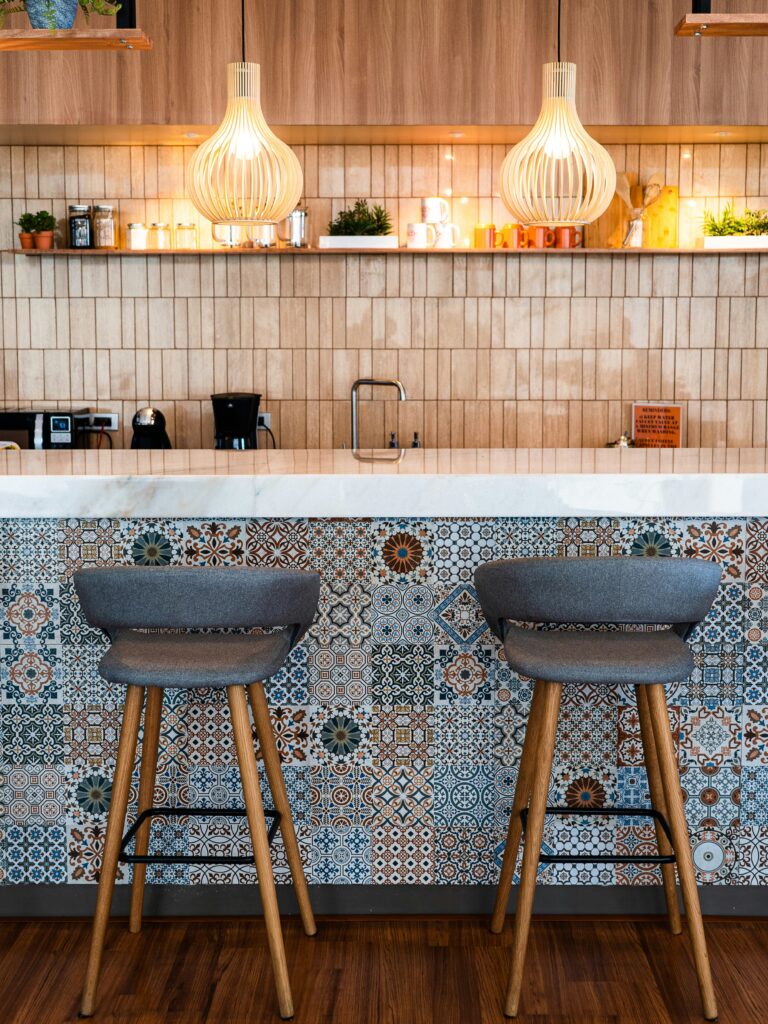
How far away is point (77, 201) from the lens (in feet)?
14.9

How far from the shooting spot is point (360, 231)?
4375 millimetres

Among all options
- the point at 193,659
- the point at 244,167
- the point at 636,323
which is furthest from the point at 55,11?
the point at 636,323

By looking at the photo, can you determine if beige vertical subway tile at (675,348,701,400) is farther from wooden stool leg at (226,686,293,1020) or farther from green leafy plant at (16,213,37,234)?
wooden stool leg at (226,686,293,1020)

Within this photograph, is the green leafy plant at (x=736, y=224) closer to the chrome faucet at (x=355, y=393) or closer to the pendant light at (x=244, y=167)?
the chrome faucet at (x=355, y=393)

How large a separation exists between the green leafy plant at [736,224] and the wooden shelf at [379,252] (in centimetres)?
8

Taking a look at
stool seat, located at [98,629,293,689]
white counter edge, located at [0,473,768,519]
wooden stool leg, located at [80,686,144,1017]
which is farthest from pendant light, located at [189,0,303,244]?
wooden stool leg, located at [80,686,144,1017]

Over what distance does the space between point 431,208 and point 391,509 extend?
7.79 feet

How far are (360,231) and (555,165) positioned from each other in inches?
50.2

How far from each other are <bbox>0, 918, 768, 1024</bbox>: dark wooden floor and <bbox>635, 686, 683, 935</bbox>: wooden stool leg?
2.0 inches

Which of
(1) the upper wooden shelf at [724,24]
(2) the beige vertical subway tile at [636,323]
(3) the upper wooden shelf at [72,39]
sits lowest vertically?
(2) the beige vertical subway tile at [636,323]

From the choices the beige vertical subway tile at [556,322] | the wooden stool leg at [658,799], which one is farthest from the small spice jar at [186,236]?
the wooden stool leg at [658,799]

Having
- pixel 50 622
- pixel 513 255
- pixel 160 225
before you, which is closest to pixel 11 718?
pixel 50 622

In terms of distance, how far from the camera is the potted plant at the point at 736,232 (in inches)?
170

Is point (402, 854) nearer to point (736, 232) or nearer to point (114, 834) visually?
point (114, 834)
